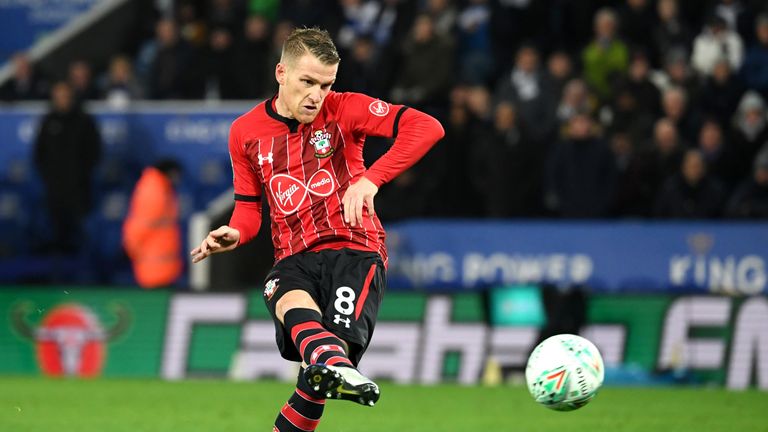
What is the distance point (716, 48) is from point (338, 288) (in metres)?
9.53

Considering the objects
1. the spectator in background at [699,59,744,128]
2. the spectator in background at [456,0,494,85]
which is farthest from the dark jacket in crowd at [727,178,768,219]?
the spectator in background at [456,0,494,85]

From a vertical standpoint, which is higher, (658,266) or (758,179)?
(758,179)

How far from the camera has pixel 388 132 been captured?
22.2 ft

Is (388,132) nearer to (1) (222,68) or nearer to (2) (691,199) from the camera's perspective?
(2) (691,199)

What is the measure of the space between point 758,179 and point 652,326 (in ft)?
6.35

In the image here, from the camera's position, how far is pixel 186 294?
1430 centimetres

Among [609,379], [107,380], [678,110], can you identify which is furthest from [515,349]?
[107,380]

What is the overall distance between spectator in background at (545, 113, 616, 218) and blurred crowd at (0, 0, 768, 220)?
14 millimetres

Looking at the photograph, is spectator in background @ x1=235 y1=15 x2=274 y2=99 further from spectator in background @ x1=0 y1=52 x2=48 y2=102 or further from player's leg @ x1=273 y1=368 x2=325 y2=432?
player's leg @ x1=273 y1=368 x2=325 y2=432

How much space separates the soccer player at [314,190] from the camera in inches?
258

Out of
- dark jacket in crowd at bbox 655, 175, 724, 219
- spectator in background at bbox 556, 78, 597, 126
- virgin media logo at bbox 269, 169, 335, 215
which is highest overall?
virgin media logo at bbox 269, 169, 335, 215

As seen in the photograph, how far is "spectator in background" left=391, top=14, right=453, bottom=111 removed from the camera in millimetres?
15836

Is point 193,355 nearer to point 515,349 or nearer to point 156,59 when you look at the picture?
point 515,349

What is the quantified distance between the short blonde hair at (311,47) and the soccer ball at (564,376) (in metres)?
1.86
